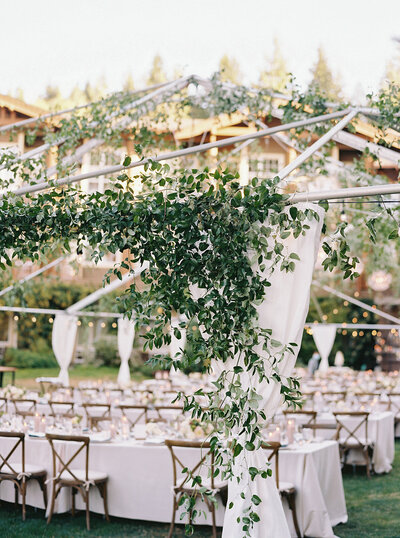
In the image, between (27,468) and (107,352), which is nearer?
(27,468)

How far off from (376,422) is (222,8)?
15.0 metres

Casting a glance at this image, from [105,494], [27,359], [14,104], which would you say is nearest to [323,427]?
[105,494]

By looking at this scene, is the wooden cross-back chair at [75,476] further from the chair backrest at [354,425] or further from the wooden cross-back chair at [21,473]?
the chair backrest at [354,425]

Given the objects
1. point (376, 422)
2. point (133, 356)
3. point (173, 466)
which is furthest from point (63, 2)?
point (173, 466)

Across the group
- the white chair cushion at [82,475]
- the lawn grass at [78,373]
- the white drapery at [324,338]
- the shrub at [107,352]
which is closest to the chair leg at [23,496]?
the white chair cushion at [82,475]

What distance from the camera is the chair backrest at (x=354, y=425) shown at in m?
9.39

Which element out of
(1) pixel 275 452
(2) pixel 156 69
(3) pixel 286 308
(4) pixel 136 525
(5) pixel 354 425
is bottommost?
(4) pixel 136 525

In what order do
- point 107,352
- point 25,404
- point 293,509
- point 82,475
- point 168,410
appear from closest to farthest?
point 293,509
point 82,475
point 168,410
point 25,404
point 107,352

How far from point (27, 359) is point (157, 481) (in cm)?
1758

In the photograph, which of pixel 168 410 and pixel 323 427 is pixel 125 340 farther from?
pixel 323 427

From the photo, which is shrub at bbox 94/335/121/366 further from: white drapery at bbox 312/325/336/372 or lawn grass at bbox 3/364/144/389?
white drapery at bbox 312/325/336/372

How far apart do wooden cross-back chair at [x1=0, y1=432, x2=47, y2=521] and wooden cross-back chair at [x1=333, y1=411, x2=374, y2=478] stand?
396 centimetres

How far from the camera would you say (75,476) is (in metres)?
6.84

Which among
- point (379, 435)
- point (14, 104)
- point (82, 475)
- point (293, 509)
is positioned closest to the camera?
point (293, 509)
